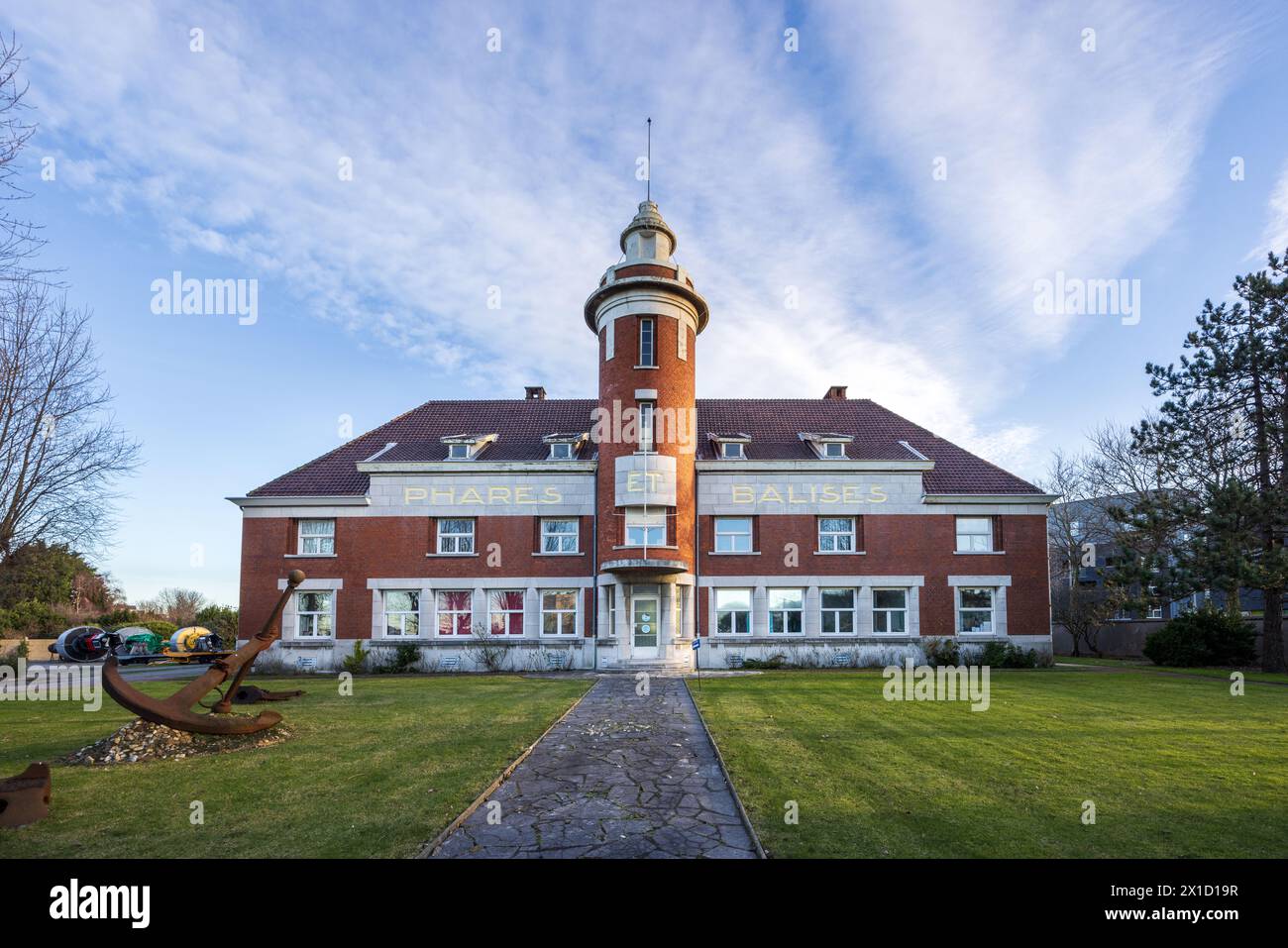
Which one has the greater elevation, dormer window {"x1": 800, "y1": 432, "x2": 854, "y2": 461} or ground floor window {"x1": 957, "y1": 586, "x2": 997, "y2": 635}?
dormer window {"x1": 800, "y1": 432, "x2": 854, "y2": 461}

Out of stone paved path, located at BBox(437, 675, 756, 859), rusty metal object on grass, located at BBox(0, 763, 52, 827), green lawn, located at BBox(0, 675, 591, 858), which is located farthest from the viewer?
rusty metal object on grass, located at BBox(0, 763, 52, 827)

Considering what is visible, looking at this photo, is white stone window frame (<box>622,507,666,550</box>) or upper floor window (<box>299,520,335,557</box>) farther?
upper floor window (<box>299,520,335,557</box>)

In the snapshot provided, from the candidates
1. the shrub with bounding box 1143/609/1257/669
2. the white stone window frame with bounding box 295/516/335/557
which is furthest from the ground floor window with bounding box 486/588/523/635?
the shrub with bounding box 1143/609/1257/669

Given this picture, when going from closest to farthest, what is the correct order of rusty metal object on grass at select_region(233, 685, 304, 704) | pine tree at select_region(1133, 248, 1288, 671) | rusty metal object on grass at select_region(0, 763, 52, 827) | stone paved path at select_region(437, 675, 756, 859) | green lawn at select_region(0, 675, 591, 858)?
stone paved path at select_region(437, 675, 756, 859), green lawn at select_region(0, 675, 591, 858), rusty metal object on grass at select_region(0, 763, 52, 827), rusty metal object on grass at select_region(233, 685, 304, 704), pine tree at select_region(1133, 248, 1288, 671)

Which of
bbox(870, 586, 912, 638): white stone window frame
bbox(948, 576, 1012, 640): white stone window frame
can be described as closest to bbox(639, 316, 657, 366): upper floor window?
bbox(870, 586, 912, 638): white stone window frame

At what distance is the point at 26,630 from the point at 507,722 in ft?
145

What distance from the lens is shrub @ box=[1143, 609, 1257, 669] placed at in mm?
27766

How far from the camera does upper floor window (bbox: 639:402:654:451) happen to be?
26.4 meters

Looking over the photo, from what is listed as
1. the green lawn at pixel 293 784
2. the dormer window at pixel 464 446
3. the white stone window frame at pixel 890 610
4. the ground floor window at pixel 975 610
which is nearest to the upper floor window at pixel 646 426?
the dormer window at pixel 464 446

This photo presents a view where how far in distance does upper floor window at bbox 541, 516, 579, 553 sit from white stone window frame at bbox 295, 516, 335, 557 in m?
8.23

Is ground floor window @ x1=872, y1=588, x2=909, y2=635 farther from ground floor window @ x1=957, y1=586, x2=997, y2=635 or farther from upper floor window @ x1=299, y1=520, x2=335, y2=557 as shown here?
upper floor window @ x1=299, y1=520, x2=335, y2=557

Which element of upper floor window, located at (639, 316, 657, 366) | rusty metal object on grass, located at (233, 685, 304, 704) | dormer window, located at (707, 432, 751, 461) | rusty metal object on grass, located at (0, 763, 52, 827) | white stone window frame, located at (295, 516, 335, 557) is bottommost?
rusty metal object on grass, located at (233, 685, 304, 704)
